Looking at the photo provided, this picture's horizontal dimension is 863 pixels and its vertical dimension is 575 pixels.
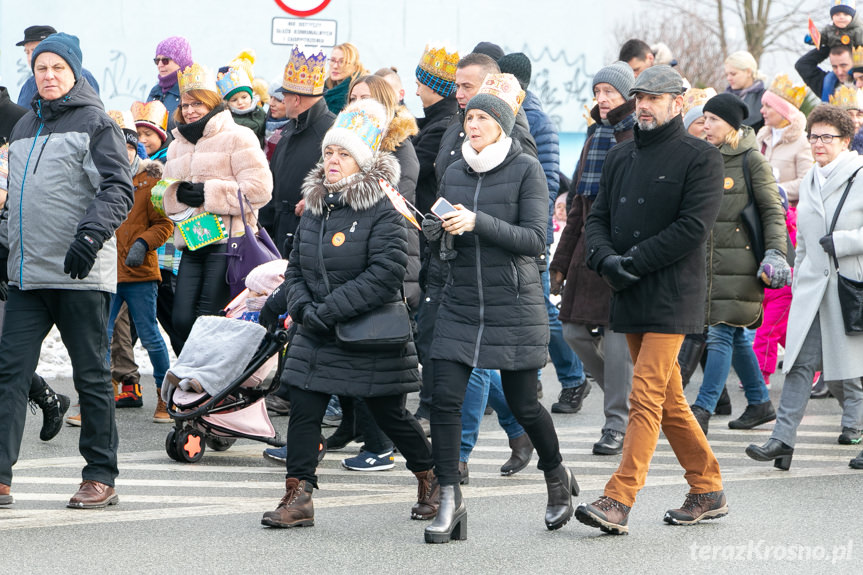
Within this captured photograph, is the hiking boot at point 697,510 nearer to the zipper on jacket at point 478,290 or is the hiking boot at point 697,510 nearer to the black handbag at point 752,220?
the zipper on jacket at point 478,290

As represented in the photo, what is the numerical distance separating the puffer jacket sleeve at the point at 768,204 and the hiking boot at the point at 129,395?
4487 millimetres

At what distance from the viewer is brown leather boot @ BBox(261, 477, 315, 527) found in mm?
6215

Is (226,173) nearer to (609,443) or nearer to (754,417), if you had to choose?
(609,443)

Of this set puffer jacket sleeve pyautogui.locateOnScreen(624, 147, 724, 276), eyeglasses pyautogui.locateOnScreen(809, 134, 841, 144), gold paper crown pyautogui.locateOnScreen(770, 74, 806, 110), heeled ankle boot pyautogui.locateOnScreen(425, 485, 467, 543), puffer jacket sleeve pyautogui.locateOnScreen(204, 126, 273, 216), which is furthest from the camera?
gold paper crown pyautogui.locateOnScreen(770, 74, 806, 110)

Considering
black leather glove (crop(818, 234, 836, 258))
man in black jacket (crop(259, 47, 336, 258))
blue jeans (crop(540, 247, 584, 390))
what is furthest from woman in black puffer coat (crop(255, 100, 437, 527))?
blue jeans (crop(540, 247, 584, 390))

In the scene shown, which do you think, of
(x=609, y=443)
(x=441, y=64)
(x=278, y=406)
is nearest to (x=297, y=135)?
(x=441, y=64)

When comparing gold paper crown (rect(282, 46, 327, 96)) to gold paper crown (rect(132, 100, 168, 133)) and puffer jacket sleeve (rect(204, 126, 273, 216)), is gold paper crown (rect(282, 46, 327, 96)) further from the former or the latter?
gold paper crown (rect(132, 100, 168, 133))

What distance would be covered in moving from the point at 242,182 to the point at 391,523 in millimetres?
3088

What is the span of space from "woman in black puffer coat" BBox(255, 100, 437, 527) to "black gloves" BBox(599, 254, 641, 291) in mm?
948

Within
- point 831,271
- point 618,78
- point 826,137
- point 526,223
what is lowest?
point 831,271

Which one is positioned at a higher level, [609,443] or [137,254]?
[137,254]

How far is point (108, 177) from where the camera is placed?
6566mm

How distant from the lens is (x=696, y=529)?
20.9 ft

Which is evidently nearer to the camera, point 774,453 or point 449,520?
point 449,520
